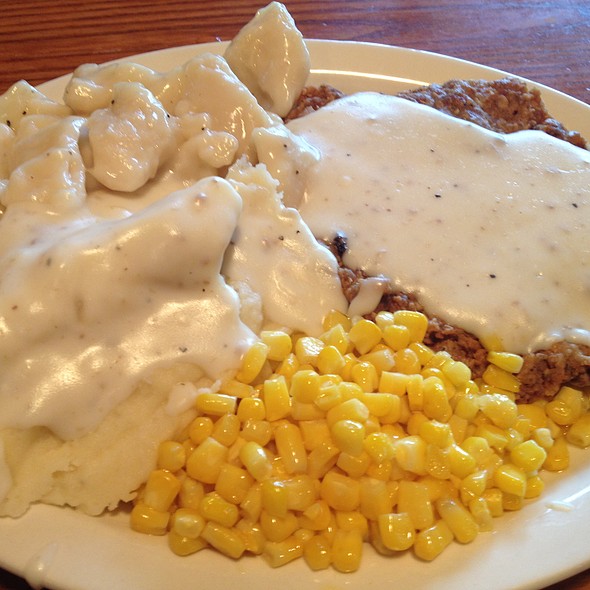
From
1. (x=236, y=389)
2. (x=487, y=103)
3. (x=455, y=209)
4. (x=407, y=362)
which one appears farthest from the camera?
(x=487, y=103)

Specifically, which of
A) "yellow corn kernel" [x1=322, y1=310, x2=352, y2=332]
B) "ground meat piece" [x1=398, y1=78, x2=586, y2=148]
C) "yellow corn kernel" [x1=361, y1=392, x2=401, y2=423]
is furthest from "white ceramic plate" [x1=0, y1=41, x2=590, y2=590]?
"ground meat piece" [x1=398, y1=78, x2=586, y2=148]

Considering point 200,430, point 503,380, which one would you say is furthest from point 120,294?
point 503,380

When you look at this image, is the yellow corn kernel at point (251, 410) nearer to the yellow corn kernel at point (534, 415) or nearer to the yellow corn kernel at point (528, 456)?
the yellow corn kernel at point (528, 456)


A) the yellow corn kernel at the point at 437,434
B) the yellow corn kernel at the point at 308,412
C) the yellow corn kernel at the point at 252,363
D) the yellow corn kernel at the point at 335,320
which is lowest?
the yellow corn kernel at the point at 437,434

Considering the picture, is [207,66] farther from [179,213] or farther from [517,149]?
[517,149]

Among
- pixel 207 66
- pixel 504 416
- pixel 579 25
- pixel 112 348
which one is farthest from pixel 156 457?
pixel 579 25

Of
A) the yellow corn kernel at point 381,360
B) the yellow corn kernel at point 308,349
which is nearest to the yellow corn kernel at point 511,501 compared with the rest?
the yellow corn kernel at point 381,360

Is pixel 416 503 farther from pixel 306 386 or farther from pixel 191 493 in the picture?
pixel 191 493
